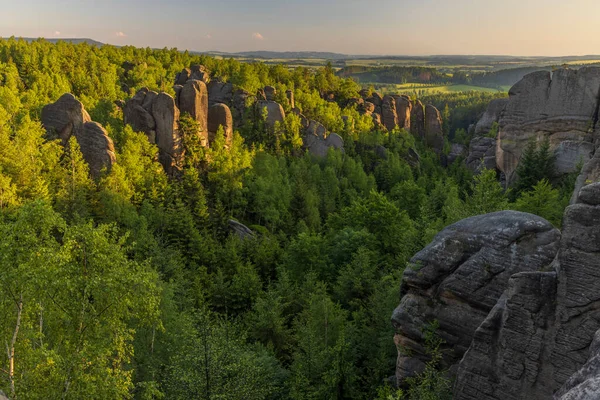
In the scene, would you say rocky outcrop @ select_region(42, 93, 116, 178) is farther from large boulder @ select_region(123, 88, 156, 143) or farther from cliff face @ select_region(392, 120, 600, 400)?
cliff face @ select_region(392, 120, 600, 400)

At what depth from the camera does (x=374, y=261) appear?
33.0 m

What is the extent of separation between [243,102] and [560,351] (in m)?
67.6

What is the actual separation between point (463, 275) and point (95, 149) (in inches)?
1662

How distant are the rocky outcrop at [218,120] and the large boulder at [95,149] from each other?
16565 millimetres

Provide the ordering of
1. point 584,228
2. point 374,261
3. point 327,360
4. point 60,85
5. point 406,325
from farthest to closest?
point 60,85 → point 374,261 → point 327,360 → point 406,325 → point 584,228

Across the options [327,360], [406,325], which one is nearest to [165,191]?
[327,360]

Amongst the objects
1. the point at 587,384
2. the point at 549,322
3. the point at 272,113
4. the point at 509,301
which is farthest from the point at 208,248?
the point at 587,384

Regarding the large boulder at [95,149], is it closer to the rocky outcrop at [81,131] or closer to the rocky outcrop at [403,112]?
the rocky outcrop at [81,131]

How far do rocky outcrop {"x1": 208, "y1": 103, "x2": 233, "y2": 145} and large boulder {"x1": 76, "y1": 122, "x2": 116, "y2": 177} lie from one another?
54.3ft

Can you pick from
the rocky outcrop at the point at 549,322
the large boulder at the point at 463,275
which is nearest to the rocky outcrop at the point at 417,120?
the large boulder at the point at 463,275

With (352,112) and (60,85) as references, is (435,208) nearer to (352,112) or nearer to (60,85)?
(352,112)

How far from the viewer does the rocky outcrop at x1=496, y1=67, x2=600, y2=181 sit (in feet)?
135

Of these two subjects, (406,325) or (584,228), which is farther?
(406,325)

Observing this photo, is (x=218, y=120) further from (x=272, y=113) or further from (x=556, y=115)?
(x=556, y=115)
